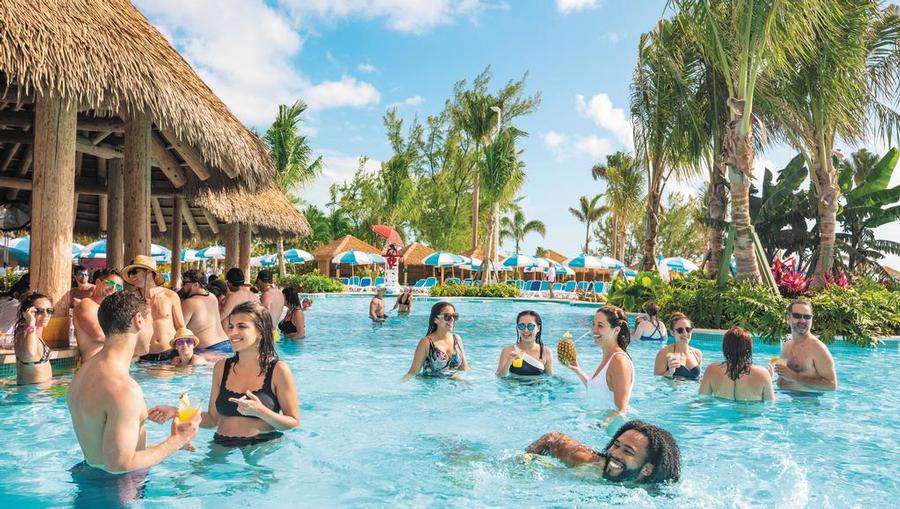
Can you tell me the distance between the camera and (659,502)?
403 centimetres

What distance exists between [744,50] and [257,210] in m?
11.3

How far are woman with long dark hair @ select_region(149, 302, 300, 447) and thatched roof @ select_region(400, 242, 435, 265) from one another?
121 ft

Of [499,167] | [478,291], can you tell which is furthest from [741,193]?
[499,167]

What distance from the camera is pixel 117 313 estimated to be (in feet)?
10.2

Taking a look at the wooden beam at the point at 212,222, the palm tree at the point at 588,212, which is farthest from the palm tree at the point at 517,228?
the wooden beam at the point at 212,222

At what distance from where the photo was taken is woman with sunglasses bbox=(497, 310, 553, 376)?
7016 millimetres

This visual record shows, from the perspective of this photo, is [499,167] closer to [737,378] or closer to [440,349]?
[440,349]

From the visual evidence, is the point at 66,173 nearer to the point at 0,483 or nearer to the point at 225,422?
the point at 0,483

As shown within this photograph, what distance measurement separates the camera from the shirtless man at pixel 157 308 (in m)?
7.44

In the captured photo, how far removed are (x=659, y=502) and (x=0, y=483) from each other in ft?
13.7

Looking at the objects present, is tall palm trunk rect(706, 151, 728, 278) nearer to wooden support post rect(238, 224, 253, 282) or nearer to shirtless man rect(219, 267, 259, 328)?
shirtless man rect(219, 267, 259, 328)

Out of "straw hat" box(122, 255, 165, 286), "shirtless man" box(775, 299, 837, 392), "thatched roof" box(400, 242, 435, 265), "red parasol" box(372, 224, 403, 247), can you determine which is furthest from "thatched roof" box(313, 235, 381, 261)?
"shirtless man" box(775, 299, 837, 392)

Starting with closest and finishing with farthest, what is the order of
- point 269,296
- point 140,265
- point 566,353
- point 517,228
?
point 566,353, point 140,265, point 269,296, point 517,228

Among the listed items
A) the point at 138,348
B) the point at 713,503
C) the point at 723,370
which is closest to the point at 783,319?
the point at 723,370
